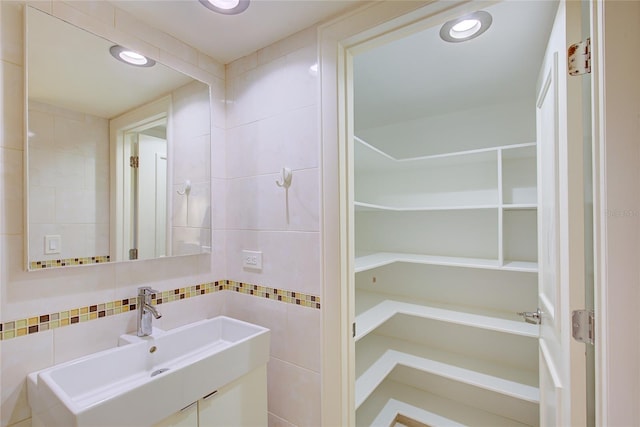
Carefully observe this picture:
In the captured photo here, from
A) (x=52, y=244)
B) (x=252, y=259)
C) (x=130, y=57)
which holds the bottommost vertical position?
(x=252, y=259)

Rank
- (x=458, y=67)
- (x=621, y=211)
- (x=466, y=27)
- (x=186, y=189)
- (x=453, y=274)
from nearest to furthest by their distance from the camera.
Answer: (x=621, y=211), (x=466, y=27), (x=186, y=189), (x=458, y=67), (x=453, y=274)

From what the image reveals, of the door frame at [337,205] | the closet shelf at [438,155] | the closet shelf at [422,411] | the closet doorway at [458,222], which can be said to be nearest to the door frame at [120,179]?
the door frame at [337,205]

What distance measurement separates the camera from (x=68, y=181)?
104 cm

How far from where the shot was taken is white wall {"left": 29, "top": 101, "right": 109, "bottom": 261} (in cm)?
94

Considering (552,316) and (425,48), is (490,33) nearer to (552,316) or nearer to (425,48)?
(425,48)

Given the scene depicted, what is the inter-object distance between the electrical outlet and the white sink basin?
0.89ft

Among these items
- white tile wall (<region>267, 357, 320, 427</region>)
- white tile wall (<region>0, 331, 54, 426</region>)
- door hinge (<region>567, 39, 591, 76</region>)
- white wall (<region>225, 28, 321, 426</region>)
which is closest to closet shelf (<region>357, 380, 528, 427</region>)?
white tile wall (<region>267, 357, 320, 427</region>)

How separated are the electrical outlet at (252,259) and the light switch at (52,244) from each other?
71cm

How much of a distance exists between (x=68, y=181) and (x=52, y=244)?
23 cm

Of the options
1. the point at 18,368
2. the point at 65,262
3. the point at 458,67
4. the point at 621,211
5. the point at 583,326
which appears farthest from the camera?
the point at 458,67

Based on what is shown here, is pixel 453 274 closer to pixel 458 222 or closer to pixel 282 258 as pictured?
pixel 458 222

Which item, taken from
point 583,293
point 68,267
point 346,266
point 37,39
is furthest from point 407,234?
point 37,39

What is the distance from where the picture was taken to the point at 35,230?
0.94 metres

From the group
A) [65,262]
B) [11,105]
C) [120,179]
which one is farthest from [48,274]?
[11,105]
